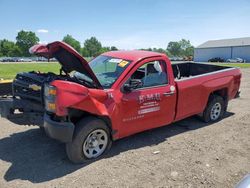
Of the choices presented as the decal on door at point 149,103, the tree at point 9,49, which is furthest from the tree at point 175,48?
the decal on door at point 149,103

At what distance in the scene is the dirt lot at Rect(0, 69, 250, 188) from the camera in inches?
159

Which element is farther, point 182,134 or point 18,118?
point 182,134

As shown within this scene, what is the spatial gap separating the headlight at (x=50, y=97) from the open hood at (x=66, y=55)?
1.91 feet

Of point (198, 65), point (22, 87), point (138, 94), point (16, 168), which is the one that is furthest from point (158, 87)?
point (198, 65)

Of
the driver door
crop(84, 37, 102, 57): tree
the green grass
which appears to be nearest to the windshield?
the driver door

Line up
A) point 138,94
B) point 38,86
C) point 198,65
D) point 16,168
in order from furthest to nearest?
point 198,65, point 138,94, point 38,86, point 16,168

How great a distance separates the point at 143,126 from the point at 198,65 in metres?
4.24

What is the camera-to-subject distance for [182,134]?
20.0 ft

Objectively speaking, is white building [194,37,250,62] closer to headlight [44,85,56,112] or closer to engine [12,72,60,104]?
engine [12,72,60,104]

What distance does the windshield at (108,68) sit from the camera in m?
5.06

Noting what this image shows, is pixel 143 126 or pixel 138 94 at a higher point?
pixel 138 94

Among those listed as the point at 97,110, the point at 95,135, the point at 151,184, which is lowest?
the point at 151,184

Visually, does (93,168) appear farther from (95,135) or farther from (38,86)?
(38,86)

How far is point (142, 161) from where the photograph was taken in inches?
184
